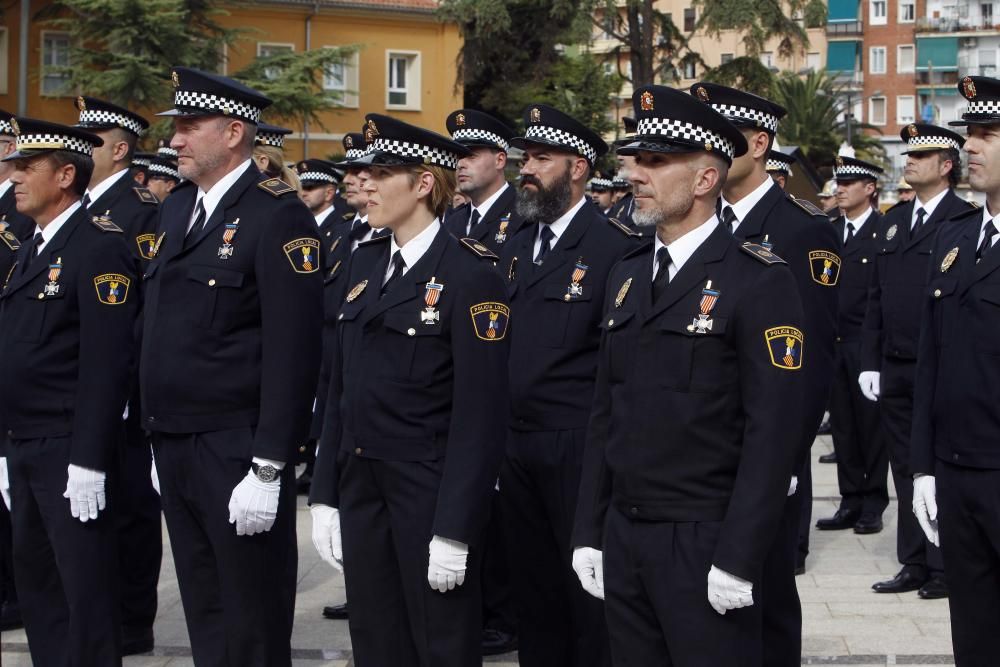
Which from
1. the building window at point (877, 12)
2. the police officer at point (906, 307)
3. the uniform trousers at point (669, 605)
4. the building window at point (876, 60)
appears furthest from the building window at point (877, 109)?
the uniform trousers at point (669, 605)

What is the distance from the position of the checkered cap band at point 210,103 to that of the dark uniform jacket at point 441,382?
104 cm

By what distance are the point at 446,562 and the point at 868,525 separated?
18.9ft

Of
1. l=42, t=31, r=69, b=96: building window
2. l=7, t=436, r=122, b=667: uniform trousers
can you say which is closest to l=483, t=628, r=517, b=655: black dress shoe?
l=7, t=436, r=122, b=667: uniform trousers

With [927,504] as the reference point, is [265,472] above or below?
above

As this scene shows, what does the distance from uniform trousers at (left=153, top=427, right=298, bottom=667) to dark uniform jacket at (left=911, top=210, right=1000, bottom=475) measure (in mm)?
2457

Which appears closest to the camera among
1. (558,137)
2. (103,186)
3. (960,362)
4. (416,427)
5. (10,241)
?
(416,427)

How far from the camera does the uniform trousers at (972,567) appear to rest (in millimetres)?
4996

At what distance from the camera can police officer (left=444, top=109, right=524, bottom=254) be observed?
25.0ft

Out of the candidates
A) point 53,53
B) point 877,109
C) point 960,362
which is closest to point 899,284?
point 960,362

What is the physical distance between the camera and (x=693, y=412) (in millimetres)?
4020

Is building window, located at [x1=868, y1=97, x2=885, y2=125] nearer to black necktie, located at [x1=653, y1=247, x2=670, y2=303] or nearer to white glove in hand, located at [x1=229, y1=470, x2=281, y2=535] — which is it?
white glove in hand, located at [x1=229, y1=470, x2=281, y2=535]

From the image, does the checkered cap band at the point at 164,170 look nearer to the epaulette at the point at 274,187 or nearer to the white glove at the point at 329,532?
the epaulette at the point at 274,187

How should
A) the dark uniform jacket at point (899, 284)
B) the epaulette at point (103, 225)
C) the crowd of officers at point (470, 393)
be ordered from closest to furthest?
the crowd of officers at point (470, 393)
the epaulette at point (103, 225)
the dark uniform jacket at point (899, 284)

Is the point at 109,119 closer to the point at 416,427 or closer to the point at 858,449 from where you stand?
the point at 416,427
